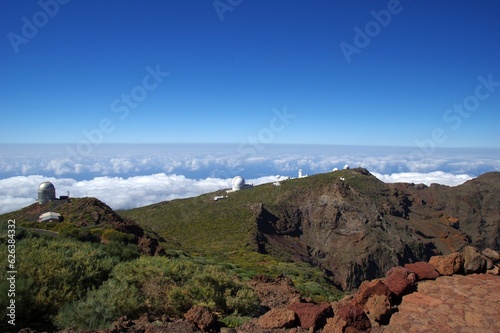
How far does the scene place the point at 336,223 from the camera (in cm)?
3841

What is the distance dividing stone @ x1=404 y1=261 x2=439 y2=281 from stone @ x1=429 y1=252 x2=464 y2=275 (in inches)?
6.2

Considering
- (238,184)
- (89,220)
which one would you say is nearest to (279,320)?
(89,220)

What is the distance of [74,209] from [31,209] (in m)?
8.06

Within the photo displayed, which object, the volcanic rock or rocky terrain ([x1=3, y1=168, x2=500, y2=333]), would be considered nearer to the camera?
the volcanic rock

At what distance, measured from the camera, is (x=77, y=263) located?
7797 millimetres

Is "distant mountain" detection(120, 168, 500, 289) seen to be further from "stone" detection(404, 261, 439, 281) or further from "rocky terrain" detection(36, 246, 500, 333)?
"rocky terrain" detection(36, 246, 500, 333)

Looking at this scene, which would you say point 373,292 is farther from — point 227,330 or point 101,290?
point 101,290

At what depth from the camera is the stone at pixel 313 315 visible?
19.8 ft

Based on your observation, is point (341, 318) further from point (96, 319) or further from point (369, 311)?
point (96, 319)

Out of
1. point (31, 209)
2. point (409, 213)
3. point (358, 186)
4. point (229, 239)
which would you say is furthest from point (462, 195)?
point (31, 209)

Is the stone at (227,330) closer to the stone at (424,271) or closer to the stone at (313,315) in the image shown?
the stone at (313,315)

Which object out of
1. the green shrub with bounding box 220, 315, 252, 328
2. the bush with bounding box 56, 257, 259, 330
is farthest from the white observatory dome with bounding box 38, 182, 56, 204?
the green shrub with bounding box 220, 315, 252, 328

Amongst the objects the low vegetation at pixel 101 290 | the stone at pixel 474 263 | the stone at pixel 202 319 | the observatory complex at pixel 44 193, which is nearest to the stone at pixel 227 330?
the stone at pixel 202 319

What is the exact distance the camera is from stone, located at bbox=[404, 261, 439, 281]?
25.5 ft
